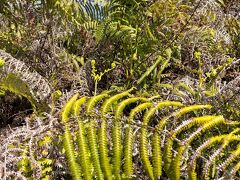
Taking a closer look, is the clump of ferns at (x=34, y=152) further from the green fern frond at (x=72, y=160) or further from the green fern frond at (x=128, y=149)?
the green fern frond at (x=128, y=149)

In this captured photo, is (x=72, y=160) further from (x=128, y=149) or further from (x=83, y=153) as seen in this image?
(x=128, y=149)

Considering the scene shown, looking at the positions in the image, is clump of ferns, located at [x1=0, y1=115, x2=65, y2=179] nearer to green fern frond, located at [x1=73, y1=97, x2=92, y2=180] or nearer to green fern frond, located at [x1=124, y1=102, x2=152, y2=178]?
green fern frond, located at [x1=73, y1=97, x2=92, y2=180]

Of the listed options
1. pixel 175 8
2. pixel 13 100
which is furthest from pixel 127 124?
pixel 175 8

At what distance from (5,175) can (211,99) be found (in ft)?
3.13

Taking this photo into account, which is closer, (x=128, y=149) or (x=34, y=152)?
(x=128, y=149)

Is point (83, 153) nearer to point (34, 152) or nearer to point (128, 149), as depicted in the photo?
point (128, 149)

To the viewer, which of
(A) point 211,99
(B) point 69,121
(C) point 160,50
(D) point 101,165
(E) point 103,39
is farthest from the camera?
(E) point 103,39

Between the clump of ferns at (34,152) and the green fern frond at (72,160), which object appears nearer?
the green fern frond at (72,160)

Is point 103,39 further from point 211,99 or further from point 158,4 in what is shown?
point 211,99

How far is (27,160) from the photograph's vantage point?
1386mm

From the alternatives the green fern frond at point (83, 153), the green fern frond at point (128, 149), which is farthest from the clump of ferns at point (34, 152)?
the green fern frond at point (128, 149)

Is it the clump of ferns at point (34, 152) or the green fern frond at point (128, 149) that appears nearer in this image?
the green fern frond at point (128, 149)

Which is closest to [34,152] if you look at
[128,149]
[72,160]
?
[72,160]

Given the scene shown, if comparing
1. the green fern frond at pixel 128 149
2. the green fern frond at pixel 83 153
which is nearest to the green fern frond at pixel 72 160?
the green fern frond at pixel 83 153
